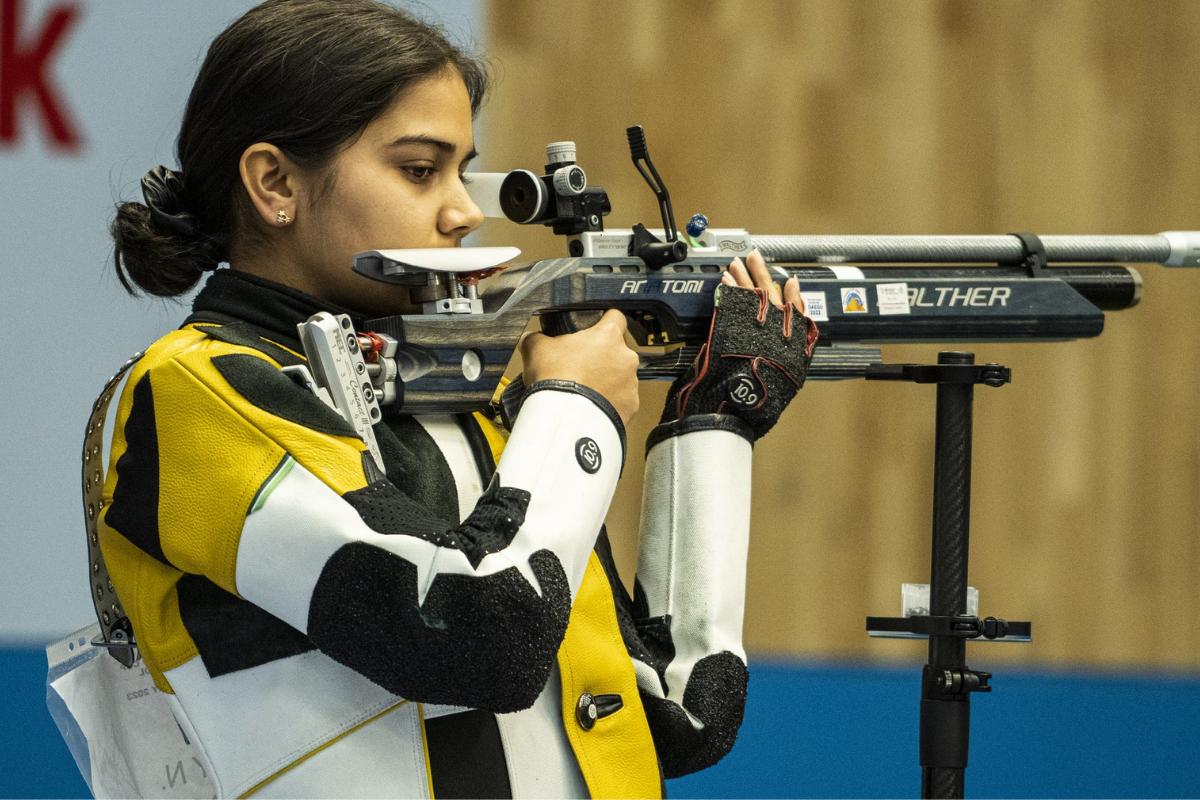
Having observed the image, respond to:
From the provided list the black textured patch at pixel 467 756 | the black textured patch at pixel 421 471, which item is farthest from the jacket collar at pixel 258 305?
the black textured patch at pixel 467 756

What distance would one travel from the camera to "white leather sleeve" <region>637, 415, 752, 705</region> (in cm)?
121

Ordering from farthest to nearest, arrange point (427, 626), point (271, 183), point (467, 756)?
point (271, 183)
point (467, 756)
point (427, 626)

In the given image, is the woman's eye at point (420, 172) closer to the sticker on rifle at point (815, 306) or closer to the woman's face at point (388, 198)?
the woman's face at point (388, 198)

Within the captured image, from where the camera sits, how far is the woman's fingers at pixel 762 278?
4.24 feet

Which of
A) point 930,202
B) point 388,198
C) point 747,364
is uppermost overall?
point 930,202

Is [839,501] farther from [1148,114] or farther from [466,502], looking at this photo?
[466,502]

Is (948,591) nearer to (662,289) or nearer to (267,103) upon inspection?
(662,289)

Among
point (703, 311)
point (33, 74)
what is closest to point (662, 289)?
point (703, 311)

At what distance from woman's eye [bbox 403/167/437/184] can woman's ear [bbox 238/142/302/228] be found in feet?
0.29

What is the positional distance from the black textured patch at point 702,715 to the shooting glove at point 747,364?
A: 212 mm

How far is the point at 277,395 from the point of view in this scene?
983mm

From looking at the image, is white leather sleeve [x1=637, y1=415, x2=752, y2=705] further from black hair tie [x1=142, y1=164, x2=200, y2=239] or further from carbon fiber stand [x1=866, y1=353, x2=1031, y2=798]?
black hair tie [x1=142, y1=164, x2=200, y2=239]

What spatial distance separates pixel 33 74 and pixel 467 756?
1.48m

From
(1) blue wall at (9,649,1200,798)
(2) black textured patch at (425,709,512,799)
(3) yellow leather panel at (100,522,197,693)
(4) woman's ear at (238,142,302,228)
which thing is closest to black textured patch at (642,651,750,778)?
(2) black textured patch at (425,709,512,799)
